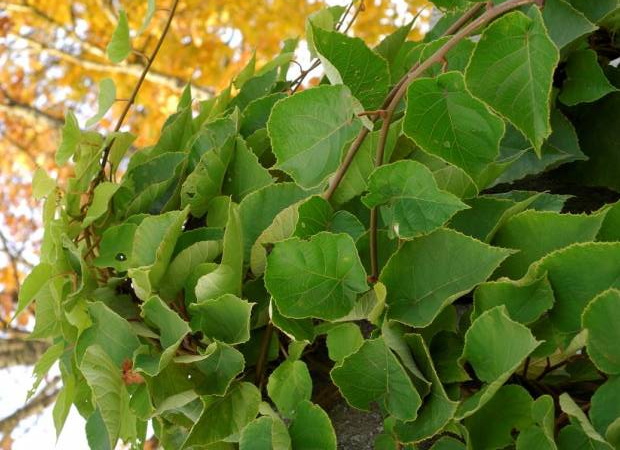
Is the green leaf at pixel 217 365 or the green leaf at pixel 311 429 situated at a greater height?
the green leaf at pixel 217 365

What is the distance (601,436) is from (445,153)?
147 millimetres

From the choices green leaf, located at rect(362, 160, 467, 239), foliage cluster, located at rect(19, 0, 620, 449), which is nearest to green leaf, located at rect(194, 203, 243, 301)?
foliage cluster, located at rect(19, 0, 620, 449)

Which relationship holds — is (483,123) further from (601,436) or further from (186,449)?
(186,449)

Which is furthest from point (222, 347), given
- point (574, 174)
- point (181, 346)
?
point (574, 174)

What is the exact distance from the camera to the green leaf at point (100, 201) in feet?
1.82

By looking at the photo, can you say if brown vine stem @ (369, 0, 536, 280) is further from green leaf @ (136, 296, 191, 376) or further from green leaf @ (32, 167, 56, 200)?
green leaf @ (32, 167, 56, 200)

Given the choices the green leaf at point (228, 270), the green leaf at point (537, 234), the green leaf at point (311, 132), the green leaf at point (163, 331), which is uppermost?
the green leaf at point (311, 132)

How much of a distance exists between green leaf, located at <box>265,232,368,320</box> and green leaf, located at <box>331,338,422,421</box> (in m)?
0.03

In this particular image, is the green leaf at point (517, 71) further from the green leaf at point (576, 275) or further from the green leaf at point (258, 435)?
the green leaf at point (258, 435)

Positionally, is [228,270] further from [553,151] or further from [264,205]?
[553,151]

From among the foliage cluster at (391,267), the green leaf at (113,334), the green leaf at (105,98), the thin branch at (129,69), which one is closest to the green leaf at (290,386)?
the foliage cluster at (391,267)

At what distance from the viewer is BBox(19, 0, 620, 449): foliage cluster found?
33 cm

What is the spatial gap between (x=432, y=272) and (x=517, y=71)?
108mm

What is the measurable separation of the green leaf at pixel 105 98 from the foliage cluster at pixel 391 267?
127 millimetres
